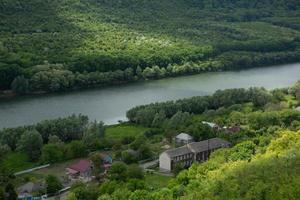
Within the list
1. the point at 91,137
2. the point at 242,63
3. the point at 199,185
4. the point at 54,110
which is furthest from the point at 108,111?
the point at 242,63

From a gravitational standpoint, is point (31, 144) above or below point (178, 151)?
above

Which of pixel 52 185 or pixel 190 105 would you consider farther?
pixel 190 105

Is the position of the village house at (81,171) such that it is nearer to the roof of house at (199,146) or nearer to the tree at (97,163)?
the tree at (97,163)

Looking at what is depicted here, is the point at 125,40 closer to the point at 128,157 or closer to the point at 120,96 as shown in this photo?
the point at 120,96

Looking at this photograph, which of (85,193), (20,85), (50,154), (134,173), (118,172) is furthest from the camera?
(20,85)

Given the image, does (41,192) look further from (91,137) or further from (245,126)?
(245,126)

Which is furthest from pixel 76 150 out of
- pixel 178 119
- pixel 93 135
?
pixel 178 119
